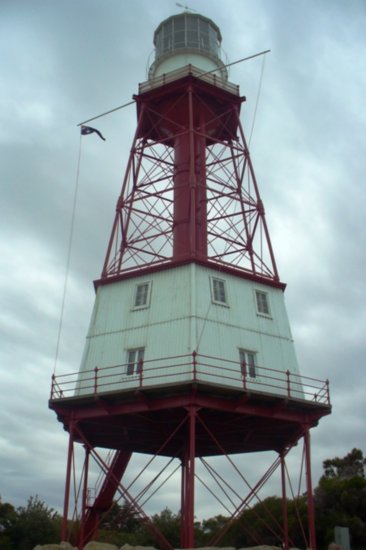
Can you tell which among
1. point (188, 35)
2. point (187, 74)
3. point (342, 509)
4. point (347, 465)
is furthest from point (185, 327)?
point (347, 465)

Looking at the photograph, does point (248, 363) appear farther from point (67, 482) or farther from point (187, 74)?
point (187, 74)

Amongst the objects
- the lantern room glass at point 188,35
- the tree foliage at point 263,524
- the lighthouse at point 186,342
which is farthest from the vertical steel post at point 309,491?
the lantern room glass at point 188,35

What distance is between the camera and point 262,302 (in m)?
27.3

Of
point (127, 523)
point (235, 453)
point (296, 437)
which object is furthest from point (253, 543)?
point (296, 437)

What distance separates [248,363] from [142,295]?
17.0 ft

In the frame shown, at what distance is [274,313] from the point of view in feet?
89.4

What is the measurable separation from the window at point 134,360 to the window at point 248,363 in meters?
3.72

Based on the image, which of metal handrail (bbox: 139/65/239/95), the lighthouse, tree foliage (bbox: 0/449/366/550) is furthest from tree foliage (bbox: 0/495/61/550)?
metal handrail (bbox: 139/65/239/95)

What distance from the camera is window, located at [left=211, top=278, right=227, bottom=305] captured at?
25.9 metres

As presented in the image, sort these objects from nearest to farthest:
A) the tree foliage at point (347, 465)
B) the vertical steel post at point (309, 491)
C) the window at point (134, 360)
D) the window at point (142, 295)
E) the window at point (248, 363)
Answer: the vertical steel post at point (309, 491) → the window at point (248, 363) → the window at point (134, 360) → the window at point (142, 295) → the tree foliage at point (347, 465)

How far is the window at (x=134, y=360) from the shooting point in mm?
24719

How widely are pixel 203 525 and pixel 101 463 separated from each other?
4160 cm

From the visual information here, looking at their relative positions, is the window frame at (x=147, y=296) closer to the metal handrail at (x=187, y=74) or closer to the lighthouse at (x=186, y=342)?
the lighthouse at (x=186, y=342)

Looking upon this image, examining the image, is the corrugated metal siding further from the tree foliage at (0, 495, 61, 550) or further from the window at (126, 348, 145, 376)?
the tree foliage at (0, 495, 61, 550)
